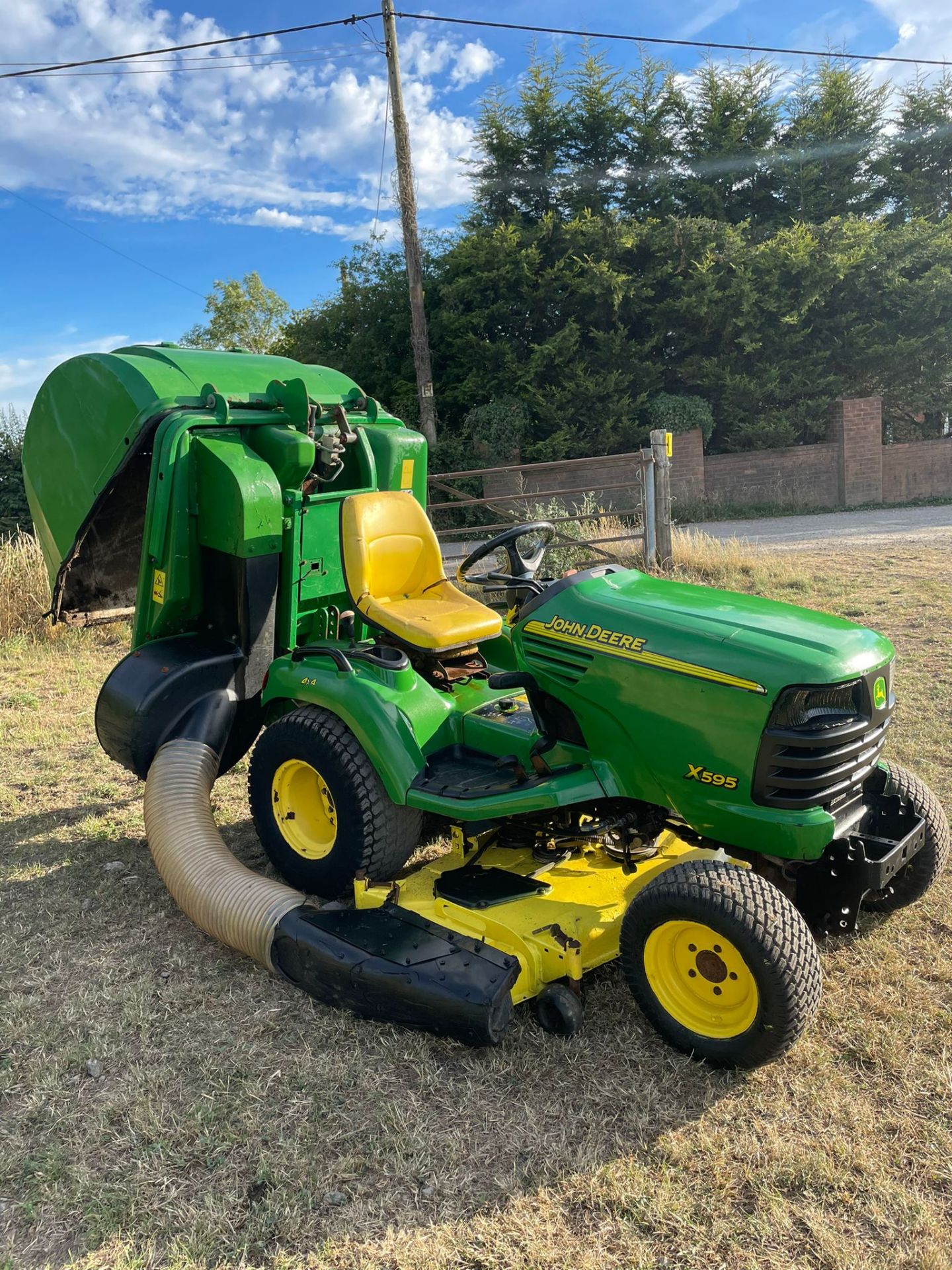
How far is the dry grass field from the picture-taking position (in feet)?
6.77

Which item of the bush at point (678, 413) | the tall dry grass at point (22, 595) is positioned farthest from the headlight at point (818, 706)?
the bush at point (678, 413)

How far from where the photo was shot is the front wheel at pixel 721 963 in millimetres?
2377

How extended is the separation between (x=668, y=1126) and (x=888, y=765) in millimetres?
1479

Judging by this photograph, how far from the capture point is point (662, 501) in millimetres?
9594

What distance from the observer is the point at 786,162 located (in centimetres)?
1722

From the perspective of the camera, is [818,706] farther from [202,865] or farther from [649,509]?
[649,509]

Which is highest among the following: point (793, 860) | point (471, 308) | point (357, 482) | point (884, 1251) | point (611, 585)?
point (471, 308)

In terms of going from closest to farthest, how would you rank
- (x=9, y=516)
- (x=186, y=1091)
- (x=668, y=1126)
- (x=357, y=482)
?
(x=668, y=1126) → (x=186, y=1091) → (x=357, y=482) → (x=9, y=516)

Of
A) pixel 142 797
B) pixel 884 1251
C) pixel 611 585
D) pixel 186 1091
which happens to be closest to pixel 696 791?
pixel 611 585

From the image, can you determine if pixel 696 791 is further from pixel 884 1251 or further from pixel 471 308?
pixel 471 308

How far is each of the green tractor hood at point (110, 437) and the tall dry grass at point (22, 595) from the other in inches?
125

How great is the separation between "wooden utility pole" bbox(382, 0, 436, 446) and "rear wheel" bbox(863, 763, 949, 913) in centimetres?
1058

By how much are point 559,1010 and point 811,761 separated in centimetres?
101

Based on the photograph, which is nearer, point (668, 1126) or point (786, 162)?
point (668, 1126)
